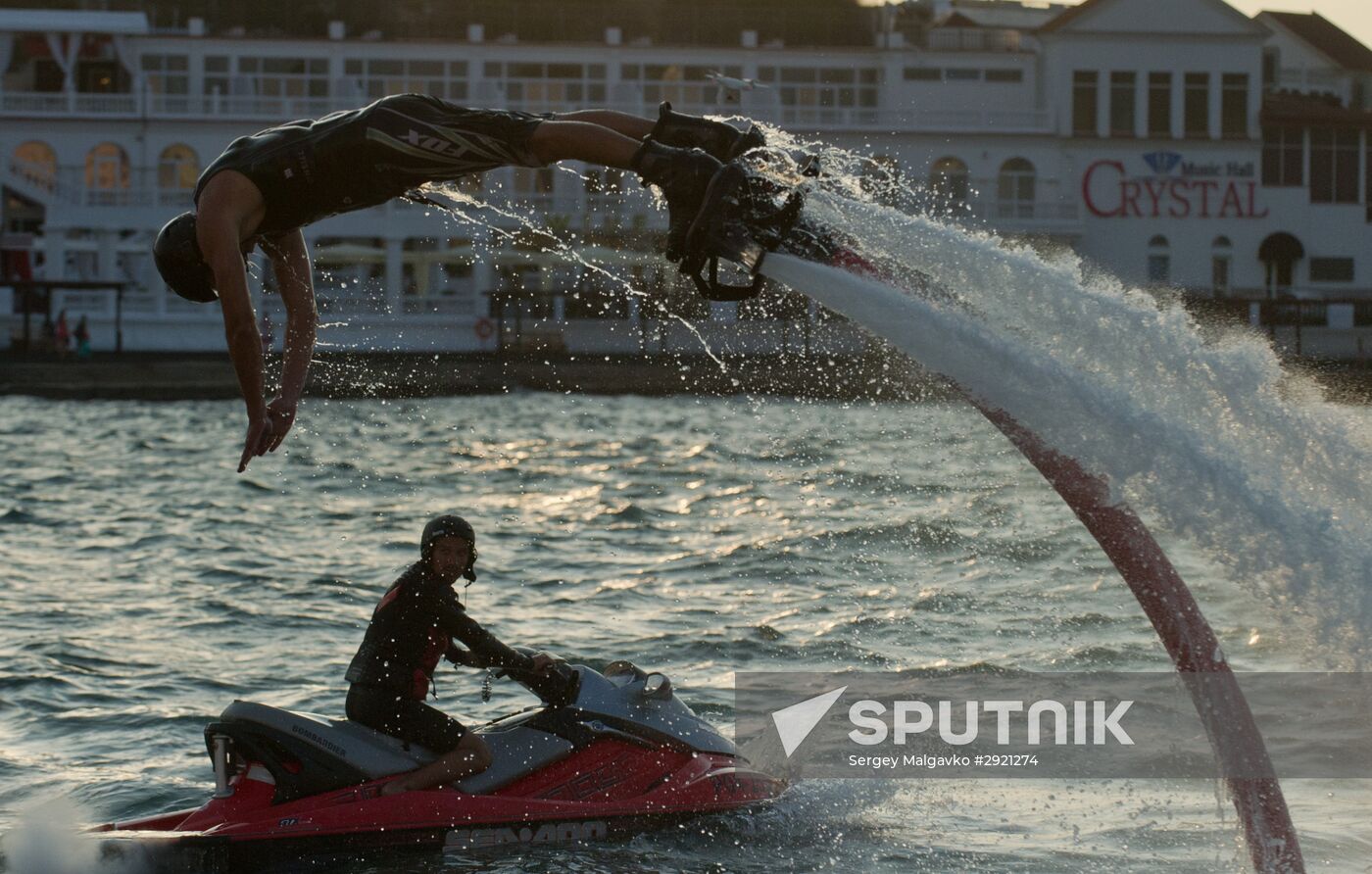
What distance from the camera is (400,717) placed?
337 inches

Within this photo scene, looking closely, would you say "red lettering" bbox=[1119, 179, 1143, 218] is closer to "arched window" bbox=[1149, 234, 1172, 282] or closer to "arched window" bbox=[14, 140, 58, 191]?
"arched window" bbox=[1149, 234, 1172, 282]

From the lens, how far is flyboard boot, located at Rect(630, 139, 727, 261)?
22.8 ft

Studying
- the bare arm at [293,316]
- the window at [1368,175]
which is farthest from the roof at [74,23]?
the bare arm at [293,316]

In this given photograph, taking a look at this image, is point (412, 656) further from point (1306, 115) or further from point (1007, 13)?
point (1007, 13)

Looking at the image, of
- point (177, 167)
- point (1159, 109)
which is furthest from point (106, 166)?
point (1159, 109)

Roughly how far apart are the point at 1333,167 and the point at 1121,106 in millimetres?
8271

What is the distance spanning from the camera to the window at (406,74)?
60.6m

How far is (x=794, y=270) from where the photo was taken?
7.03m

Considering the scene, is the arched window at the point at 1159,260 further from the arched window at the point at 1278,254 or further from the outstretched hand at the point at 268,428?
the outstretched hand at the point at 268,428

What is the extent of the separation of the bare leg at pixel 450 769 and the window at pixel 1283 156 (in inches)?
2269

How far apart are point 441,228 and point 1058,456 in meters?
45.3

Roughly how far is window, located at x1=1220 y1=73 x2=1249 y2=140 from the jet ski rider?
5689 cm

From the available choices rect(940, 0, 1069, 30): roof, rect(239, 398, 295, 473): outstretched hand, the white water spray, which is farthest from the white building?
the white water spray

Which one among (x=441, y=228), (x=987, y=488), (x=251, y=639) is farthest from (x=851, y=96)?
(x=251, y=639)
